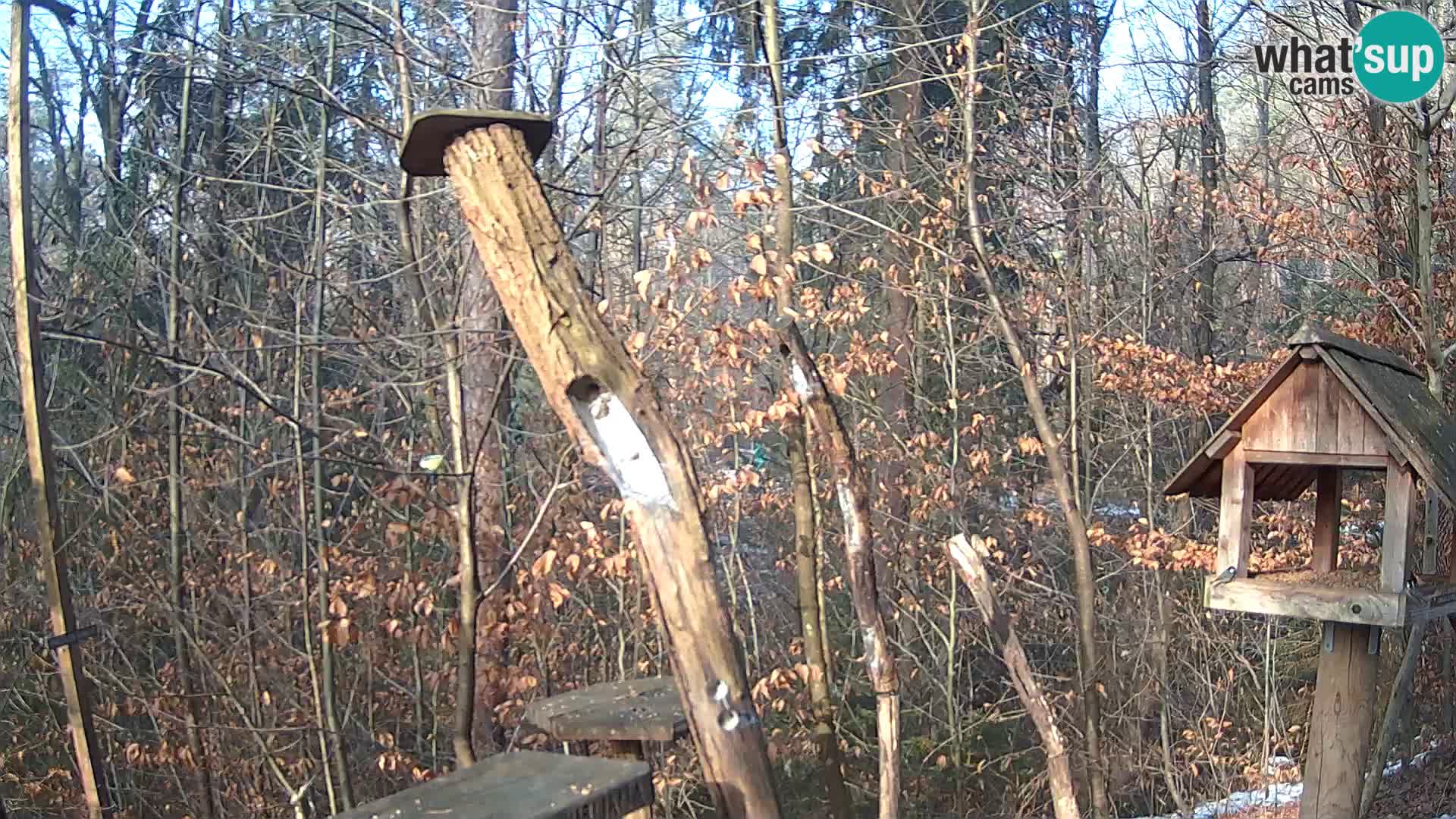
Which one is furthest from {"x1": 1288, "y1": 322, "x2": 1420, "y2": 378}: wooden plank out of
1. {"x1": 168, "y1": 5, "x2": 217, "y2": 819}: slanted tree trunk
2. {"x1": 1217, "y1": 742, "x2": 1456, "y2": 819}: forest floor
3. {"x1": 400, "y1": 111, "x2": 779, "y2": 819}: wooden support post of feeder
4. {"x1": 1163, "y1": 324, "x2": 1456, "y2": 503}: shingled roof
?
{"x1": 168, "y1": 5, "x2": 217, "y2": 819}: slanted tree trunk

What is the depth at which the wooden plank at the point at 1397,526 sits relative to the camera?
373cm

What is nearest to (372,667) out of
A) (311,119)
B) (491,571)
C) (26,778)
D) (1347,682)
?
(491,571)

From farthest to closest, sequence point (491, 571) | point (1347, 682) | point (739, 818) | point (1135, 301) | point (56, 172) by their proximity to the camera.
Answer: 1. point (1135, 301)
2. point (56, 172)
3. point (491, 571)
4. point (1347, 682)
5. point (739, 818)

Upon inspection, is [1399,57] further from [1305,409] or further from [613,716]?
[613,716]

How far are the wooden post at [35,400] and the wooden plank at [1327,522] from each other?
4.29m

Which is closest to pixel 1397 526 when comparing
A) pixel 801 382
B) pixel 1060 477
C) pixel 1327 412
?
pixel 1327 412

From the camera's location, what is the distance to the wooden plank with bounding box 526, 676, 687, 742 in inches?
142

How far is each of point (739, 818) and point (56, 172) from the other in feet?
23.9

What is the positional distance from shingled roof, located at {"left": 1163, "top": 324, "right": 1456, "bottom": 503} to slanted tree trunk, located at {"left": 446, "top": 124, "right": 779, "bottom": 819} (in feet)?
7.56

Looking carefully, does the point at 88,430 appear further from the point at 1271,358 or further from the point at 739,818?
the point at 1271,358

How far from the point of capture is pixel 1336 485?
4.38 meters

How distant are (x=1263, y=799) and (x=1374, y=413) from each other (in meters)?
4.68

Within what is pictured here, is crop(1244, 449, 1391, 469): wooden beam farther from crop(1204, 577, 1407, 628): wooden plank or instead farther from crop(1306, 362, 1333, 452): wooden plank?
crop(1204, 577, 1407, 628): wooden plank

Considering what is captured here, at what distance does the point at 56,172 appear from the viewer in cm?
767
